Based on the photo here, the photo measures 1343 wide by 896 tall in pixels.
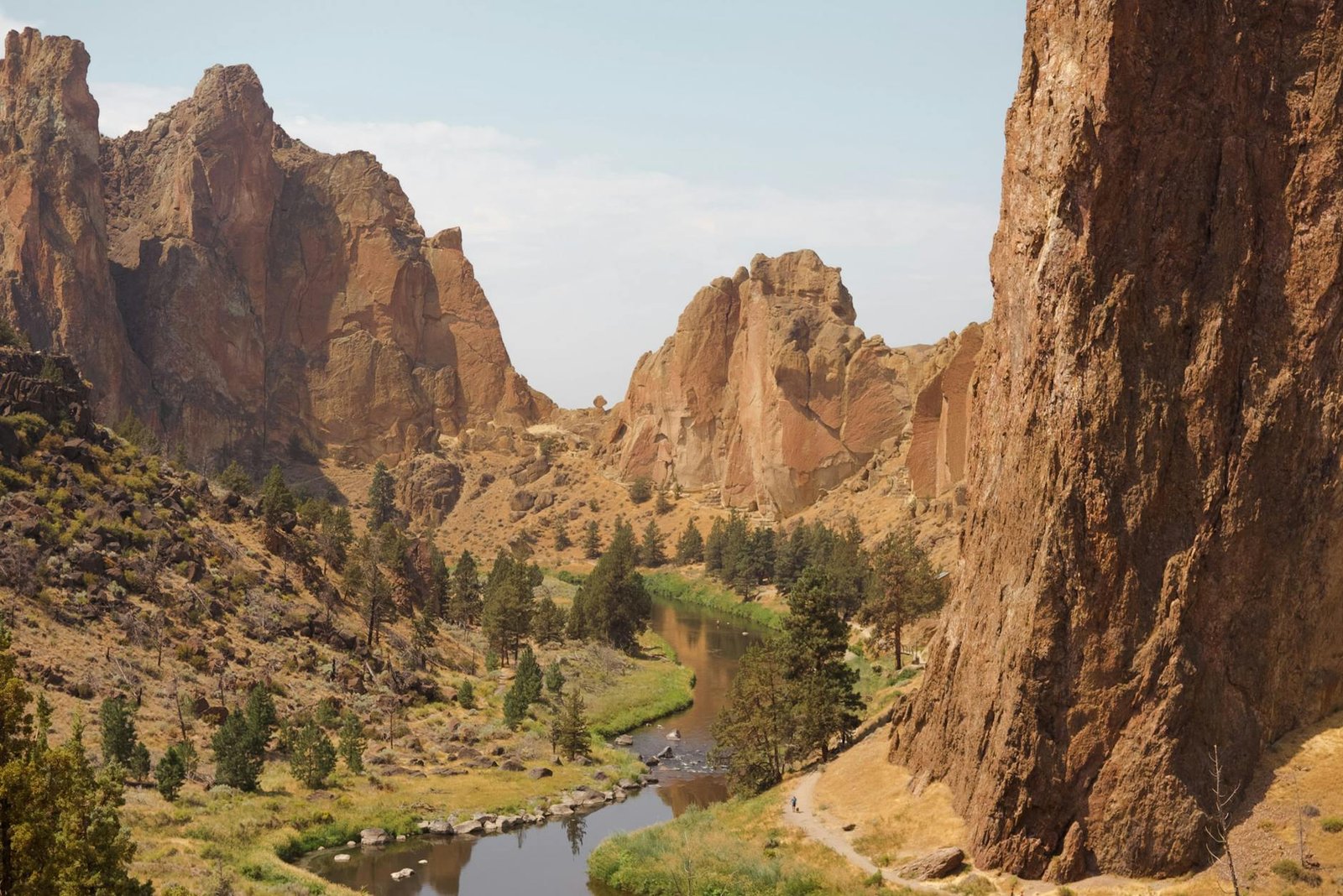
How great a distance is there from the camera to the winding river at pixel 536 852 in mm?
50000

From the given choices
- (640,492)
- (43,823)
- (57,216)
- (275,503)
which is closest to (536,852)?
(43,823)

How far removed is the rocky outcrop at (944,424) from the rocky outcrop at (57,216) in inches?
A: 4057

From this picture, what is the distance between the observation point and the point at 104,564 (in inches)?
2675

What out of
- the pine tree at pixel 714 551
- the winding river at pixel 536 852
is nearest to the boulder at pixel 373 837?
the winding river at pixel 536 852

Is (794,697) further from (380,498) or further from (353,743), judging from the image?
(380,498)

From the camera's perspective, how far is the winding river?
50.0m

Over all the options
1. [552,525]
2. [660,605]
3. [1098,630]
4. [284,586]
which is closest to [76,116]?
[552,525]

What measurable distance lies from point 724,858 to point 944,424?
7981cm

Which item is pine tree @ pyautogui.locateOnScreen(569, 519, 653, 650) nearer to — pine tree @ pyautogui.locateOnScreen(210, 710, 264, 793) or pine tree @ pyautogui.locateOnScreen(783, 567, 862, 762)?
pine tree @ pyautogui.locateOnScreen(783, 567, 862, 762)

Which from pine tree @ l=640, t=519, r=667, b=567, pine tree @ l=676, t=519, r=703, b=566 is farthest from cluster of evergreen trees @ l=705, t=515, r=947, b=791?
pine tree @ l=640, t=519, r=667, b=567

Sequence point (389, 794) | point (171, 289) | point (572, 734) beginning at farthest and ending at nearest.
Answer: point (171, 289)
point (572, 734)
point (389, 794)

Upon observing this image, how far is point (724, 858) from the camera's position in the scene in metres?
46.3

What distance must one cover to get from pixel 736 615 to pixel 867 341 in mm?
46941

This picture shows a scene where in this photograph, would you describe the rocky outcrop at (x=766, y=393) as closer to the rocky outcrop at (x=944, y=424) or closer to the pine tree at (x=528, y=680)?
the rocky outcrop at (x=944, y=424)
